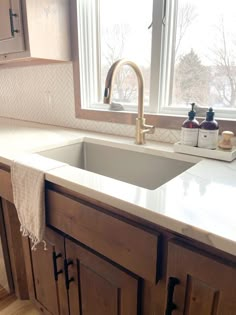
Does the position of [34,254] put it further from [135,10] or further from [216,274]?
[135,10]

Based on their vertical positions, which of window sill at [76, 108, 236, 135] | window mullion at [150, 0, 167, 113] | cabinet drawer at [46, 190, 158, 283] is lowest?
cabinet drawer at [46, 190, 158, 283]

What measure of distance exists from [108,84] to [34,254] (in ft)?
2.69

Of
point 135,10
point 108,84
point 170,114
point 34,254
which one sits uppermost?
point 135,10

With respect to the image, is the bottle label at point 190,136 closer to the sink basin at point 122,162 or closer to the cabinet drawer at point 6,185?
the sink basin at point 122,162

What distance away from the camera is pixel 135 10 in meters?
1.33

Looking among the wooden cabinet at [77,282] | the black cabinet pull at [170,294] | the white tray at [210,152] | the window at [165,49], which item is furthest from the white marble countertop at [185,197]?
the window at [165,49]

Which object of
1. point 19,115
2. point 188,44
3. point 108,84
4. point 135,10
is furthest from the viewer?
point 19,115

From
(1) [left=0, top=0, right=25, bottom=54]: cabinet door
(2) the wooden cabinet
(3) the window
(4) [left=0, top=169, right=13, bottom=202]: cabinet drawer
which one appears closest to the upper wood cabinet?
(1) [left=0, top=0, right=25, bottom=54]: cabinet door

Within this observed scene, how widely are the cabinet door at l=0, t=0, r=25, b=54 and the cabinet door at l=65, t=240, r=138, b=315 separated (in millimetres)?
1120

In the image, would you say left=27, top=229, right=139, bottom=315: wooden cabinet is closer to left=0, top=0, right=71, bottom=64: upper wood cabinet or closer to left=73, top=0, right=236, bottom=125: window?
left=73, top=0, right=236, bottom=125: window

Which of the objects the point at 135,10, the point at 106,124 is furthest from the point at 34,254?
the point at 135,10

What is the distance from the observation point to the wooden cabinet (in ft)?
2.44

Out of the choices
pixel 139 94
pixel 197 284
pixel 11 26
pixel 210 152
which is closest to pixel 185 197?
pixel 197 284

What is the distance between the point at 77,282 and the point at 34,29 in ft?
4.16
